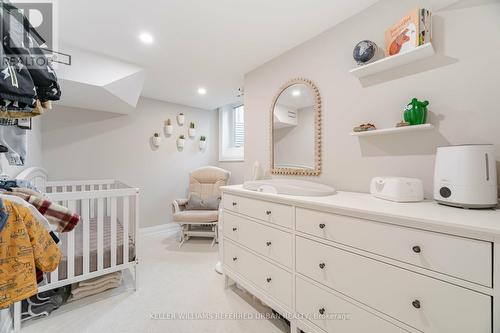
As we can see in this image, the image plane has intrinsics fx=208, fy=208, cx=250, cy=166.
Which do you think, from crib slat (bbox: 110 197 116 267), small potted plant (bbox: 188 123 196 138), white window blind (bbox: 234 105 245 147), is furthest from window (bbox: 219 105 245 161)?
crib slat (bbox: 110 197 116 267)

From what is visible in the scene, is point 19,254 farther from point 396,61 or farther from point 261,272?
point 396,61

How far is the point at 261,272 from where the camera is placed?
158 cm

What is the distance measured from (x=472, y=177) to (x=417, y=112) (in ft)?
1.50

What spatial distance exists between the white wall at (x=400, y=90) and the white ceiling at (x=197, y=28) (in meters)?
0.18

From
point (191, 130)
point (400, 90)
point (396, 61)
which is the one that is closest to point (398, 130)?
point (400, 90)

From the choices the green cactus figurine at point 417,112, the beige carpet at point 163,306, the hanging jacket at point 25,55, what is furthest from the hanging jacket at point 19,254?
the green cactus figurine at point 417,112

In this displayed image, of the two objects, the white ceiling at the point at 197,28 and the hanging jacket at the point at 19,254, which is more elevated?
the white ceiling at the point at 197,28

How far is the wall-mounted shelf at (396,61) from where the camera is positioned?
3.93ft

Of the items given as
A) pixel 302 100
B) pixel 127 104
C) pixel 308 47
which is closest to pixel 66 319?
pixel 127 104

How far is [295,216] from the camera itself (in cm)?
134

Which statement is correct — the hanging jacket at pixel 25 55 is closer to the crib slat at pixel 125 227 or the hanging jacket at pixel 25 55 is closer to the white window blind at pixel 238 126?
the crib slat at pixel 125 227

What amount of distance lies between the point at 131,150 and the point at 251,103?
7.01ft

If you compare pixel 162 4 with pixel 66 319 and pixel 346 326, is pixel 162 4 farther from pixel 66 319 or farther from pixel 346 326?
pixel 66 319

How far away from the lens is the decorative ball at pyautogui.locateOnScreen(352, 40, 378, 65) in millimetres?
1424
